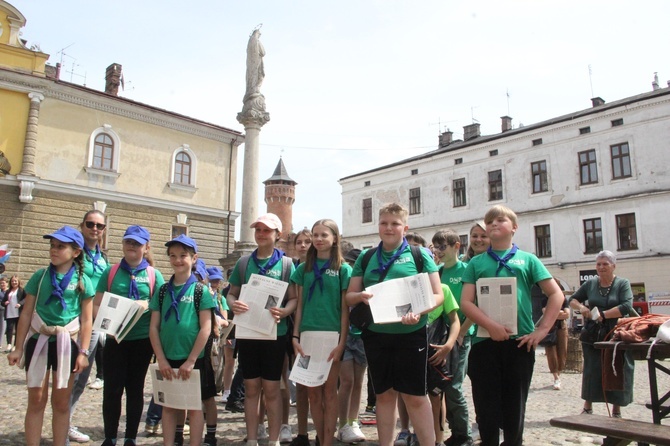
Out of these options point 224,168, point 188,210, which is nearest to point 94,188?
point 188,210

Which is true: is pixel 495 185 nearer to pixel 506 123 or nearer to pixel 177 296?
pixel 506 123

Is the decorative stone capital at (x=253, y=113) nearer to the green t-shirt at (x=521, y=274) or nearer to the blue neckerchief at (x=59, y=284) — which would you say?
the blue neckerchief at (x=59, y=284)

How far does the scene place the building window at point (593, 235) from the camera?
1150 inches

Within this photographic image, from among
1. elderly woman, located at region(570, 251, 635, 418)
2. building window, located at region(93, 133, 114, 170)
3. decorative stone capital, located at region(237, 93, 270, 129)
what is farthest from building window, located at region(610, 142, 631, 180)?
building window, located at region(93, 133, 114, 170)

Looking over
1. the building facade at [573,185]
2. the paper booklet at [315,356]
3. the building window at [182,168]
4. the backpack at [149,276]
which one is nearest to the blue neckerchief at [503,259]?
the paper booklet at [315,356]

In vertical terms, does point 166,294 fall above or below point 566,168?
below

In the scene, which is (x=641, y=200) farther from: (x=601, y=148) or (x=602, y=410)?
(x=602, y=410)

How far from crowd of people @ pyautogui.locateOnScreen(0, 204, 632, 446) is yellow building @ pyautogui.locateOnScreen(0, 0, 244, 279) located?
782 inches

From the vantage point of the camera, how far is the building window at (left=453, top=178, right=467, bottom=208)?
3591 centimetres

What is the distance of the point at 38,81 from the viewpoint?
22516mm

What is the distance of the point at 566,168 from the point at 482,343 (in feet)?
98.8

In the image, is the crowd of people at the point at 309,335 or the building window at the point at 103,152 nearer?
the crowd of people at the point at 309,335

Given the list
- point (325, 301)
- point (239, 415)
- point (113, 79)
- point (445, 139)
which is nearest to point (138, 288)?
point (325, 301)

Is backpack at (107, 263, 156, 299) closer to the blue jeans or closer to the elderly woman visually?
the blue jeans
